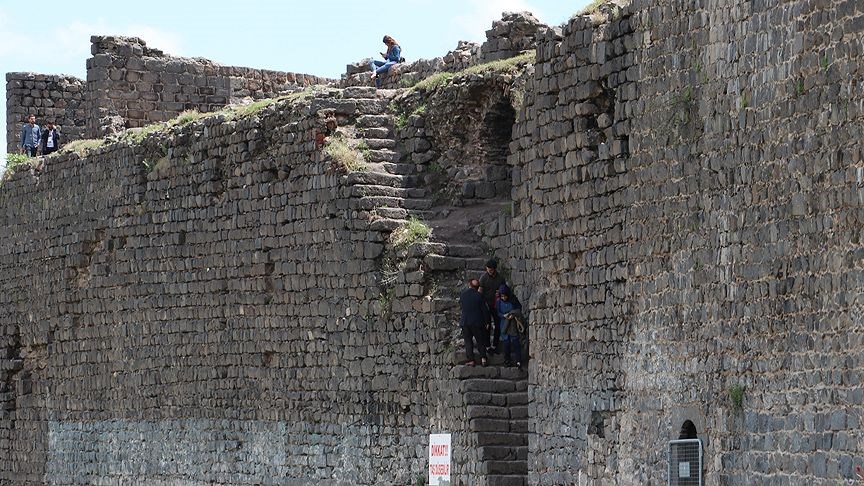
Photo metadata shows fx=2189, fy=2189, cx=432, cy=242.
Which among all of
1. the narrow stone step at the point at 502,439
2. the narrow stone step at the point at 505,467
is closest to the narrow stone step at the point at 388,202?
the narrow stone step at the point at 502,439

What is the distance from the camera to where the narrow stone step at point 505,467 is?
70.4 feet

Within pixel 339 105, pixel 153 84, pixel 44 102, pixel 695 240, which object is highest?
pixel 44 102

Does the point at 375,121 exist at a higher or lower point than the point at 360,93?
lower

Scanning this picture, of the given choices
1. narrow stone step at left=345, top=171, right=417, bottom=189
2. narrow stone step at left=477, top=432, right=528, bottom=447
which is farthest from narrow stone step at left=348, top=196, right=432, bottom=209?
narrow stone step at left=477, top=432, right=528, bottom=447

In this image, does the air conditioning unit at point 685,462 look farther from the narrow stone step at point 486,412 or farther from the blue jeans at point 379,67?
the blue jeans at point 379,67

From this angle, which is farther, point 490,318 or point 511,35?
point 511,35

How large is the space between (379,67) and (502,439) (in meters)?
7.21

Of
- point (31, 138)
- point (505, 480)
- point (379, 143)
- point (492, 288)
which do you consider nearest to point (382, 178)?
point (379, 143)

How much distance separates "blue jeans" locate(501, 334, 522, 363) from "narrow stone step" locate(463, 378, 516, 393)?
0.83ft

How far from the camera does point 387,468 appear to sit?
23109 millimetres

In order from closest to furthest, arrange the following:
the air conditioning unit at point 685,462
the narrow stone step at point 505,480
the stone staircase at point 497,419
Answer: the air conditioning unit at point 685,462, the narrow stone step at point 505,480, the stone staircase at point 497,419

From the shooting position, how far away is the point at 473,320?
71.8 ft

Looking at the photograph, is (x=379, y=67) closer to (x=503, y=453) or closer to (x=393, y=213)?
(x=393, y=213)

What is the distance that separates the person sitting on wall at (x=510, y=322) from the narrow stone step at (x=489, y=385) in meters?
0.22
